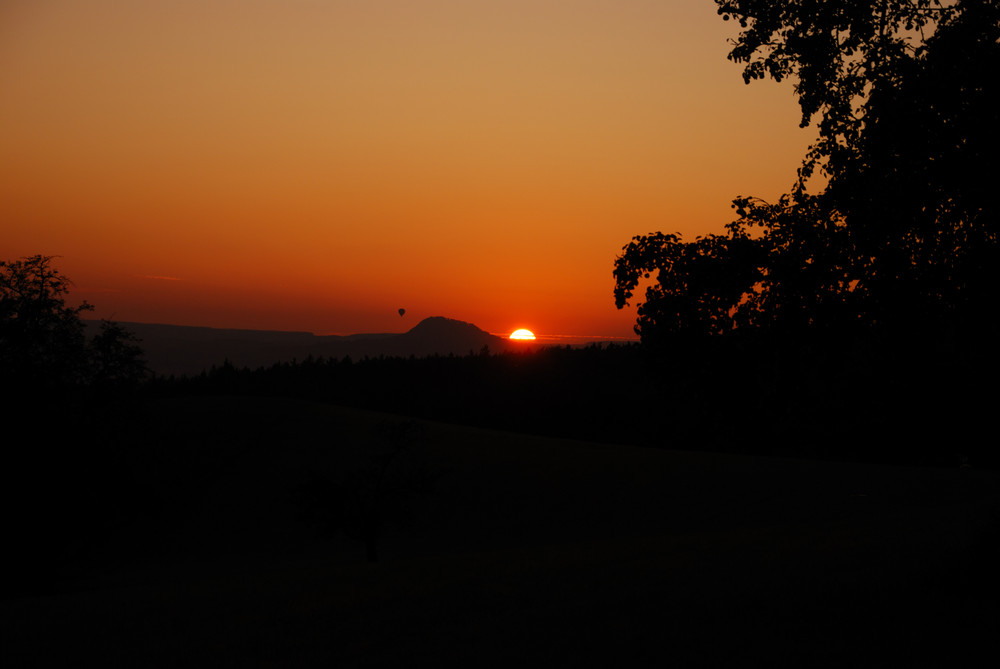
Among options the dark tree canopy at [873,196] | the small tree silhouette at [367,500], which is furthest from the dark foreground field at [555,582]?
the dark tree canopy at [873,196]

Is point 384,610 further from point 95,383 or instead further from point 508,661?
point 95,383

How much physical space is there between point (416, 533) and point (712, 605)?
2232 cm

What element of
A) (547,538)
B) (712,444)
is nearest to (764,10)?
(547,538)

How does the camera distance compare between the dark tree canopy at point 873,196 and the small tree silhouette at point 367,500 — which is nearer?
the dark tree canopy at point 873,196

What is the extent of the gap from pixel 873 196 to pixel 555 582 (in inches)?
289

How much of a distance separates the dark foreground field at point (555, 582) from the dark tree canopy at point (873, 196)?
3559 mm

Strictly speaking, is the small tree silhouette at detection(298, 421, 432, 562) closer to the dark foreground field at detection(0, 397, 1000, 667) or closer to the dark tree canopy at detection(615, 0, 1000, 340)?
the dark foreground field at detection(0, 397, 1000, 667)

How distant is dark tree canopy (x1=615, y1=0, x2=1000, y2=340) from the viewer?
35.2 feet

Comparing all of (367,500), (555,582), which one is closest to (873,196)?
(555,582)

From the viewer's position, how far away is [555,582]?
12.9m

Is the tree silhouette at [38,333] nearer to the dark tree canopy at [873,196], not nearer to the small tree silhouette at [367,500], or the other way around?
the small tree silhouette at [367,500]

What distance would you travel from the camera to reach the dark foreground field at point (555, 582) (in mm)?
9133

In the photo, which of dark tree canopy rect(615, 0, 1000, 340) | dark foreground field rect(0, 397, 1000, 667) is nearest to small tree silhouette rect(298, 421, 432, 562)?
dark foreground field rect(0, 397, 1000, 667)

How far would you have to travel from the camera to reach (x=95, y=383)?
22.1m
